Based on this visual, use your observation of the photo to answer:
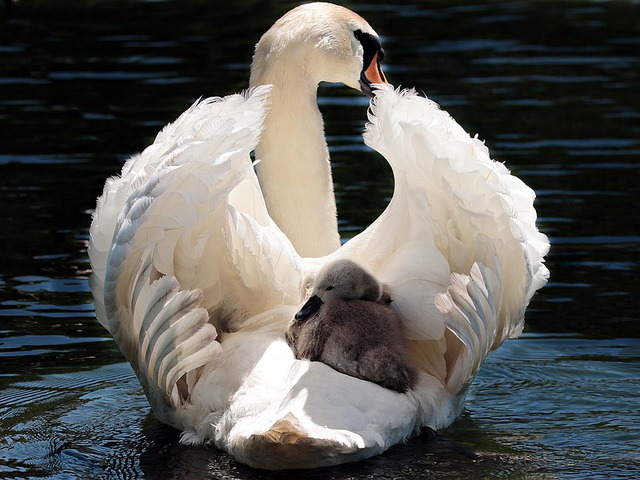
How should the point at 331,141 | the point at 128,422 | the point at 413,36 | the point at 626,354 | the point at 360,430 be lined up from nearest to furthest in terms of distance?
1. the point at 360,430
2. the point at 128,422
3. the point at 626,354
4. the point at 331,141
5. the point at 413,36

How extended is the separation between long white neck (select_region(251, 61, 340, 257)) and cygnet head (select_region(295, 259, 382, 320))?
Result: 1.07 metres

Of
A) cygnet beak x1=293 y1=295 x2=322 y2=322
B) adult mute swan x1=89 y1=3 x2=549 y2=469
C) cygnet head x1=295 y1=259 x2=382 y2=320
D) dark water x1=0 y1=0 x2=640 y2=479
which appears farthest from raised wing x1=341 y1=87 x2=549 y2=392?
dark water x1=0 y1=0 x2=640 y2=479

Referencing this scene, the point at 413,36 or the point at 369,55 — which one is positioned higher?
the point at 369,55

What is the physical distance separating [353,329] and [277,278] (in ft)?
1.62

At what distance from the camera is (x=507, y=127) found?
12.6m

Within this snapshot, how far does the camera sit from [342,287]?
5.87m

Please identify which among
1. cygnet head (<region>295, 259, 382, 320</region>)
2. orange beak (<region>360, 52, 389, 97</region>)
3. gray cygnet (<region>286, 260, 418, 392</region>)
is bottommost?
gray cygnet (<region>286, 260, 418, 392</region>)

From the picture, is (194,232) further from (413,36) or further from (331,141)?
(413,36)

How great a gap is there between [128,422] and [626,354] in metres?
2.60

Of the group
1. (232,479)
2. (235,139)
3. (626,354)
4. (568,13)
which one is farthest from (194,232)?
(568,13)

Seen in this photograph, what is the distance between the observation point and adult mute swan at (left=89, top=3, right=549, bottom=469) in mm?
5500

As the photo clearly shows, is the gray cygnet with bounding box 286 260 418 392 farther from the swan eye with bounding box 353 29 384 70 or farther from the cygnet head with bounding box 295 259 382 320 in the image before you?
the swan eye with bounding box 353 29 384 70

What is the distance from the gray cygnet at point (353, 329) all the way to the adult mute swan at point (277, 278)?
0.07 metres

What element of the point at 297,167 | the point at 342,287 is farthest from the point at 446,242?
the point at 297,167
